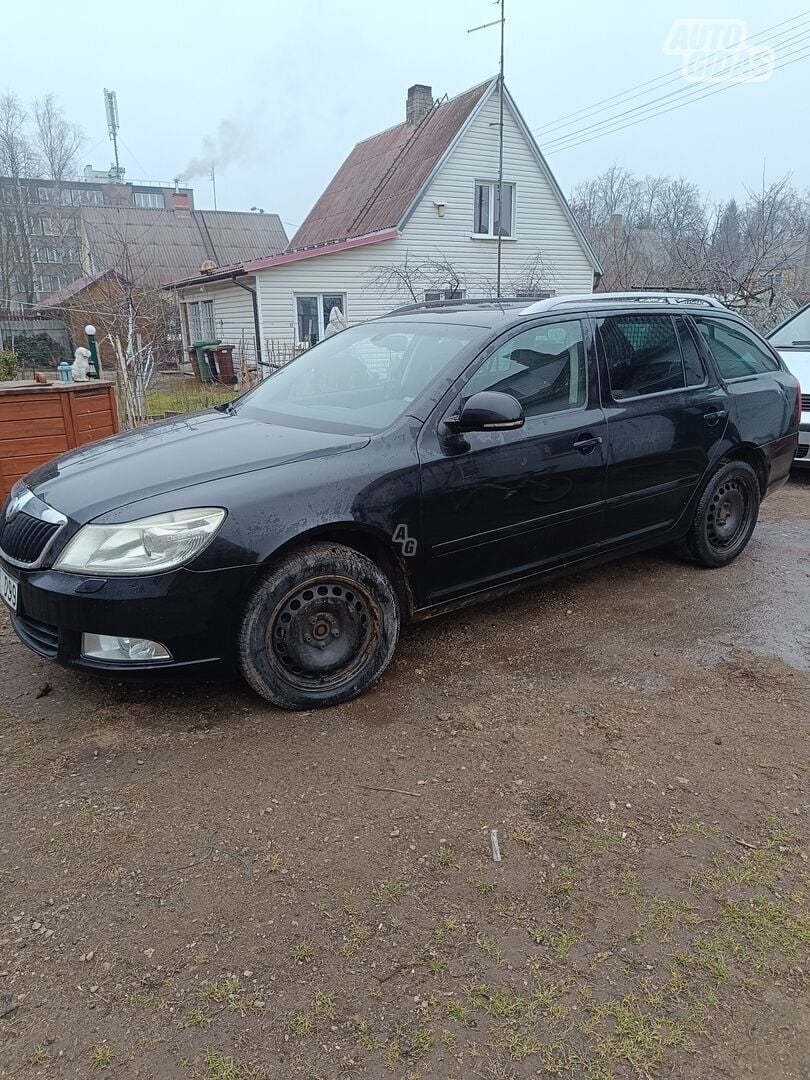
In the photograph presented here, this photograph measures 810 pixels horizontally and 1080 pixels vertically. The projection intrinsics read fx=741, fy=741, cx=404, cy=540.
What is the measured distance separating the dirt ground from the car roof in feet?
5.71

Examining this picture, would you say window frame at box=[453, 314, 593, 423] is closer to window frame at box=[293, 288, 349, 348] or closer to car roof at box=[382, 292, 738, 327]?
car roof at box=[382, 292, 738, 327]

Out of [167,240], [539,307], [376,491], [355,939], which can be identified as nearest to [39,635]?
[376,491]

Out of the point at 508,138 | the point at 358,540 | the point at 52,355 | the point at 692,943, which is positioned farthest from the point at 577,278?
the point at 692,943

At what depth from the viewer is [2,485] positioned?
576 cm

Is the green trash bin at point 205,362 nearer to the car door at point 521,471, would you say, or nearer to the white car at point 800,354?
the white car at point 800,354

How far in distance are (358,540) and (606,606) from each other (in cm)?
182

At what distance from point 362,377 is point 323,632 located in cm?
148

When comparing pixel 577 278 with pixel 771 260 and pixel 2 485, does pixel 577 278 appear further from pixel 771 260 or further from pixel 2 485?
pixel 2 485

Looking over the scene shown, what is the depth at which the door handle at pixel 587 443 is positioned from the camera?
381 centimetres

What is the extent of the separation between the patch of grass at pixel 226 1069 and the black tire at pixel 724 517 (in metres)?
3.94

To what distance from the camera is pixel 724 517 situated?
4891mm

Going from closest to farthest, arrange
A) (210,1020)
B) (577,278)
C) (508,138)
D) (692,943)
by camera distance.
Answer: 1. (210,1020)
2. (692,943)
3. (508,138)
4. (577,278)

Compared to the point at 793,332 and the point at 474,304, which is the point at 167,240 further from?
the point at 474,304

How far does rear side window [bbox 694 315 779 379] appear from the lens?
4.66 metres
